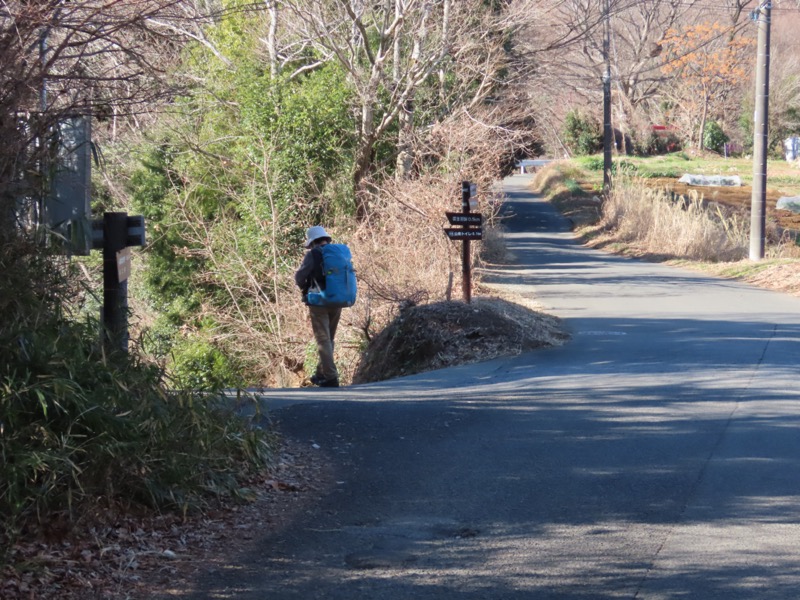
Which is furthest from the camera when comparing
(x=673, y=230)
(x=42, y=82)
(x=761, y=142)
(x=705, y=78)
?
(x=705, y=78)

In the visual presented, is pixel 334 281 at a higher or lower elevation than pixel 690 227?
lower

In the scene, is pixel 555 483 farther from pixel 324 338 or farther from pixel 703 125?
pixel 703 125

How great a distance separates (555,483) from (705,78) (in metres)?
71.7

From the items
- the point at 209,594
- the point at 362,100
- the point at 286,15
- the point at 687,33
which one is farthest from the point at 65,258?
the point at 687,33

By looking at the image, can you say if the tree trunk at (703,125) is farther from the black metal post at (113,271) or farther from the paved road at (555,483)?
the black metal post at (113,271)

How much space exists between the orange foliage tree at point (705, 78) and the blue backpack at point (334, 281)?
58.5m

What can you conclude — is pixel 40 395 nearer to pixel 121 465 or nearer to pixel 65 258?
pixel 121 465

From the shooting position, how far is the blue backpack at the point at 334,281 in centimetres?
1148

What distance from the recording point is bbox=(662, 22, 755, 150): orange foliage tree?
70062mm

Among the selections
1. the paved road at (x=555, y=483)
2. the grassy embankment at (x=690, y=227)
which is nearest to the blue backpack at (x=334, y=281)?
the paved road at (x=555, y=483)

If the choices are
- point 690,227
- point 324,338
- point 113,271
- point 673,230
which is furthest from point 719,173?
point 113,271

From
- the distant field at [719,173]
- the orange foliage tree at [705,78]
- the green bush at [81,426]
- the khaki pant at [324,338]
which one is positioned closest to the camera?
the green bush at [81,426]

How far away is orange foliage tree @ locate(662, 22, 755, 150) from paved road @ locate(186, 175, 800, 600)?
5952 cm

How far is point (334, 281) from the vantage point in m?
11.5
